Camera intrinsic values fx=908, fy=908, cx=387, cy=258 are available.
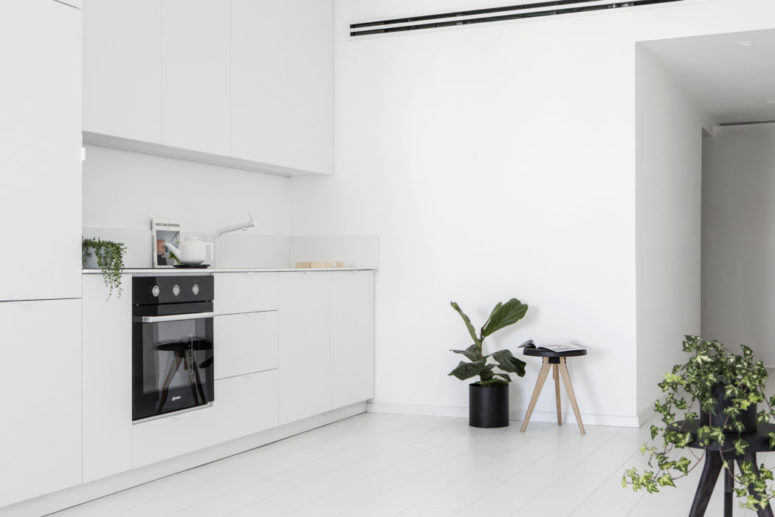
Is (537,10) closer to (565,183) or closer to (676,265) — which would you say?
(565,183)

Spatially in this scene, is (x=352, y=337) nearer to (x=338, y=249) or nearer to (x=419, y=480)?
(x=338, y=249)

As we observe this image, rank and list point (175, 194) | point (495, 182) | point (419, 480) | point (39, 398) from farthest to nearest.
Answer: point (495, 182) → point (175, 194) → point (419, 480) → point (39, 398)

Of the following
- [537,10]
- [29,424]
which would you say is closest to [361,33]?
[537,10]

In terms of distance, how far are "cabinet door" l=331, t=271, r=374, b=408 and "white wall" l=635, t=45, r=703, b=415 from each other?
1668 mm

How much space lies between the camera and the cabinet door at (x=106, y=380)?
3.53 metres

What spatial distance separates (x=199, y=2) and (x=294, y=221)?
6.16 feet

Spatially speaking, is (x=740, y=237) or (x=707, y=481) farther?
(x=740, y=237)

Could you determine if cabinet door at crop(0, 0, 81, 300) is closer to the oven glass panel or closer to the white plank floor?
the oven glass panel

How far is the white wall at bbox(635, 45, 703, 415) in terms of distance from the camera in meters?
5.46

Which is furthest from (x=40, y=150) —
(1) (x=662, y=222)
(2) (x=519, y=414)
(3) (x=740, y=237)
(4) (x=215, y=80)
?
(3) (x=740, y=237)

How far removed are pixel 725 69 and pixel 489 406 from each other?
2.87 meters

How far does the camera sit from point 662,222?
6.09 meters

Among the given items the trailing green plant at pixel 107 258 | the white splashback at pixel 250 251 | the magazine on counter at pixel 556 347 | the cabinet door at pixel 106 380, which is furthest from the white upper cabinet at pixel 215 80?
the magazine on counter at pixel 556 347

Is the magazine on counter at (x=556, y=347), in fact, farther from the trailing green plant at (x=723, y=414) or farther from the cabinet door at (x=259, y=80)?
the trailing green plant at (x=723, y=414)
